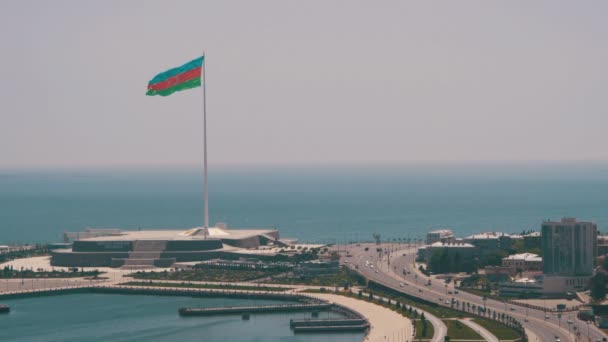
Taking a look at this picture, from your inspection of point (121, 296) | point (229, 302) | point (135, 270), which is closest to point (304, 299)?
point (229, 302)

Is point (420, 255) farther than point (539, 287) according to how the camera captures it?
Yes

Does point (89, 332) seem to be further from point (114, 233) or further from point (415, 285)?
point (114, 233)

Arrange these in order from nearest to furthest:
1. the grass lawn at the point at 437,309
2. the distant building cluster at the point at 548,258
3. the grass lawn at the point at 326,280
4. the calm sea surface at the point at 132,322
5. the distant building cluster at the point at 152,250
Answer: the calm sea surface at the point at 132,322 → the grass lawn at the point at 437,309 → the distant building cluster at the point at 548,258 → the grass lawn at the point at 326,280 → the distant building cluster at the point at 152,250

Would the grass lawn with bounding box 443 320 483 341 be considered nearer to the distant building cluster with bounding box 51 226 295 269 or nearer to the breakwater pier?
the breakwater pier

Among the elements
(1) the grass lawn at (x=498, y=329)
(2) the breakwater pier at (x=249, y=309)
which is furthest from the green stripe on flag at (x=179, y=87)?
(1) the grass lawn at (x=498, y=329)

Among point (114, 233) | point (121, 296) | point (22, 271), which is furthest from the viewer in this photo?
point (114, 233)

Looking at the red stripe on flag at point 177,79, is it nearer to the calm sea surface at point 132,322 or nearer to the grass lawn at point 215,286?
the grass lawn at point 215,286
